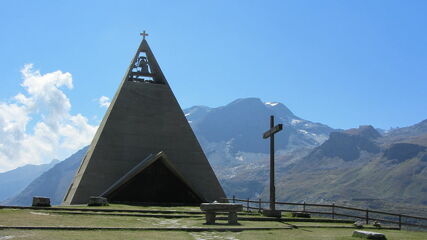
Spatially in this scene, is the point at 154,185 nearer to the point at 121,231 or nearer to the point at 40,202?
the point at 40,202

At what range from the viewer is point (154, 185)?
37.1 meters

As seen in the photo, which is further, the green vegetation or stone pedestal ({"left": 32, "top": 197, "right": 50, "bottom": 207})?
stone pedestal ({"left": 32, "top": 197, "right": 50, "bottom": 207})

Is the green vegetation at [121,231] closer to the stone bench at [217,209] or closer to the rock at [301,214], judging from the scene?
the stone bench at [217,209]

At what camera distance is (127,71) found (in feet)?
148

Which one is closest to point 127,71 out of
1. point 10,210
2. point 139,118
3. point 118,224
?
point 139,118

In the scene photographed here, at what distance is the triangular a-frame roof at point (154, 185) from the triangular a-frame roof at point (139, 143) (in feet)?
3.58

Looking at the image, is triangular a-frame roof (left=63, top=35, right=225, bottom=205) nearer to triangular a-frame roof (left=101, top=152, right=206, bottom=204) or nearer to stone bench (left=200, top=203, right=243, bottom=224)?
triangular a-frame roof (left=101, top=152, right=206, bottom=204)

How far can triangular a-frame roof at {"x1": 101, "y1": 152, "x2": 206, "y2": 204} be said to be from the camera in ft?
119

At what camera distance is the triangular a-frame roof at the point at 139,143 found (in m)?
37.3

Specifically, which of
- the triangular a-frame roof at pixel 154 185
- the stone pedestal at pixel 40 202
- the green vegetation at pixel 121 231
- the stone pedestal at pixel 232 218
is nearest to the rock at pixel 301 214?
the green vegetation at pixel 121 231

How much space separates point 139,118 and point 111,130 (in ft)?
9.26

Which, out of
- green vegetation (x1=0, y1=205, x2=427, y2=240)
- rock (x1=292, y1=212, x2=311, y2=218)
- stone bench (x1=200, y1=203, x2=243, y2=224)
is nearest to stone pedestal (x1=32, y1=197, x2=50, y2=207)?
green vegetation (x1=0, y1=205, x2=427, y2=240)

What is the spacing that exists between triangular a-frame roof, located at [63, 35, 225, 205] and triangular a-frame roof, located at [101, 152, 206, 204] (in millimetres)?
1091

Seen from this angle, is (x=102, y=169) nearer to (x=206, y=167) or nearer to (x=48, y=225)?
(x=206, y=167)
